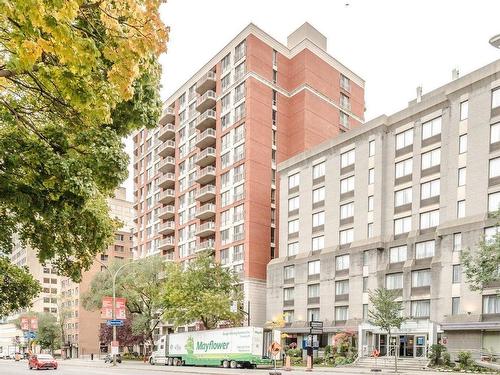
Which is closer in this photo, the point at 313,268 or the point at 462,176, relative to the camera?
the point at 462,176

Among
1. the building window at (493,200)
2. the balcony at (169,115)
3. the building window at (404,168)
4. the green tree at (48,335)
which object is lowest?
the green tree at (48,335)

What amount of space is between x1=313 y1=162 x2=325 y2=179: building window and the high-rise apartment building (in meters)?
8.65

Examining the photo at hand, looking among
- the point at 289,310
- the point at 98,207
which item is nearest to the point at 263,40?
the point at 289,310

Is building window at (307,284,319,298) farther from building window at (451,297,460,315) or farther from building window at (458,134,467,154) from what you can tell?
building window at (458,134,467,154)

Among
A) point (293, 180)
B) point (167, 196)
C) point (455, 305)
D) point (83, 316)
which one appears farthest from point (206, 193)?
point (83, 316)

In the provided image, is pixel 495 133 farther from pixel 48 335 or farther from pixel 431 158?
pixel 48 335

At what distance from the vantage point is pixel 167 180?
85250 millimetres

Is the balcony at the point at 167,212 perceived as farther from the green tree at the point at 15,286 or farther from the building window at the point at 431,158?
the green tree at the point at 15,286

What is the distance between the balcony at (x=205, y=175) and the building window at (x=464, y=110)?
36675 mm

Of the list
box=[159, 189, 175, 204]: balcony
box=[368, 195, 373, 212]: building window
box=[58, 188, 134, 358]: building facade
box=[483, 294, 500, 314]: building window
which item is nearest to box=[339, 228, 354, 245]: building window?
box=[368, 195, 373, 212]: building window

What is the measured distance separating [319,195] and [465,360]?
26.2 m

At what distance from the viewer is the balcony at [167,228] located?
83.9 m

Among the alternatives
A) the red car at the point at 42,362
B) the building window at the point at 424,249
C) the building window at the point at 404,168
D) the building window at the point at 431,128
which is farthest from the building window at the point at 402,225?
the red car at the point at 42,362

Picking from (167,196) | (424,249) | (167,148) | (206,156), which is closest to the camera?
(424,249)
